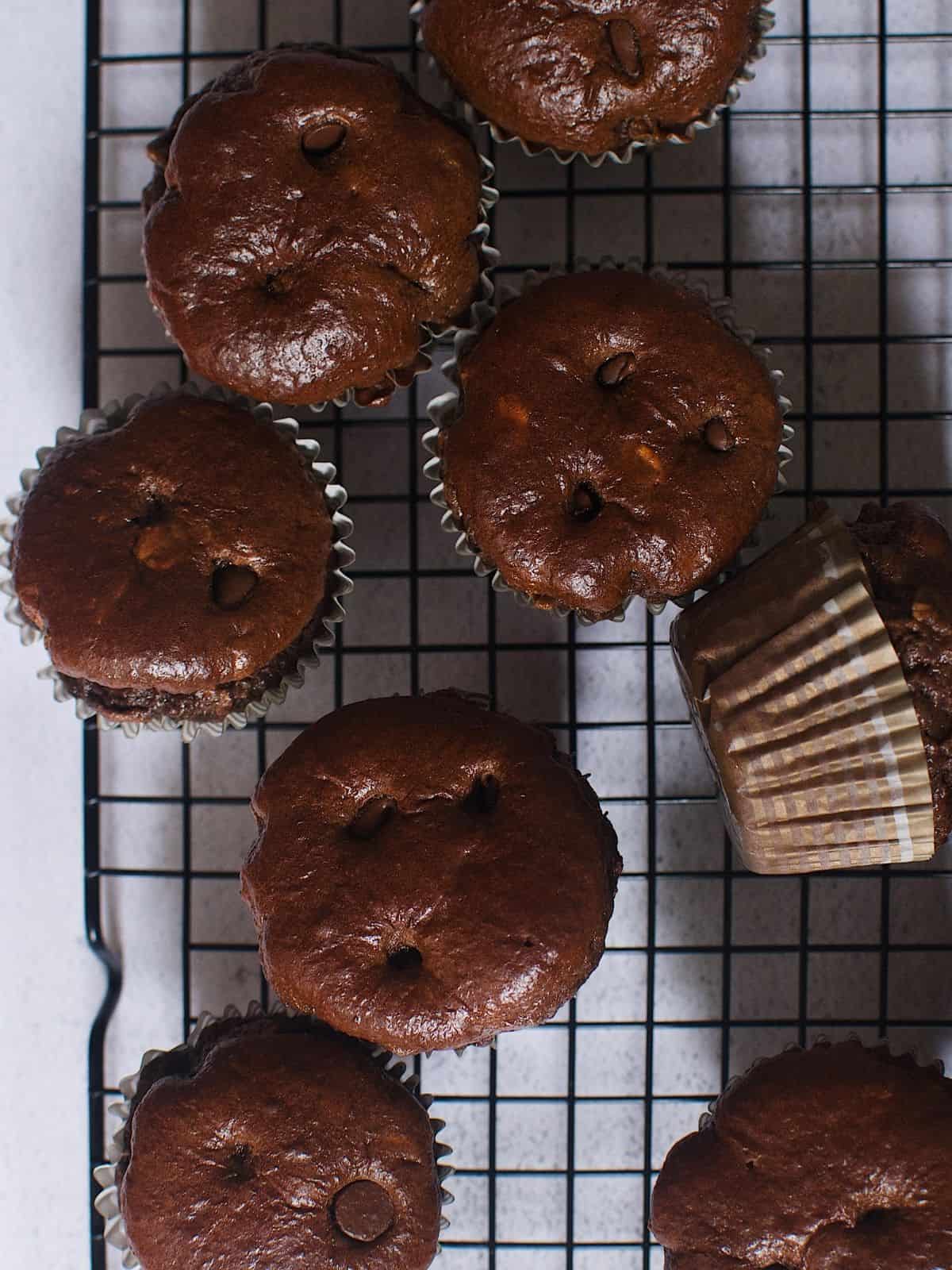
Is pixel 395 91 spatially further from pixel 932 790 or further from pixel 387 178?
pixel 932 790

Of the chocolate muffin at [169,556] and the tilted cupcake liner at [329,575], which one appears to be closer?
the chocolate muffin at [169,556]

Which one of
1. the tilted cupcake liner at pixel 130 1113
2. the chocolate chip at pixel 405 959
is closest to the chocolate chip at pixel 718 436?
the chocolate chip at pixel 405 959

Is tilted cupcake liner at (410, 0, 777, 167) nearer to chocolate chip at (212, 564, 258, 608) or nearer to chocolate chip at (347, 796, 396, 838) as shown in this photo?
chocolate chip at (212, 564, 258, 608)

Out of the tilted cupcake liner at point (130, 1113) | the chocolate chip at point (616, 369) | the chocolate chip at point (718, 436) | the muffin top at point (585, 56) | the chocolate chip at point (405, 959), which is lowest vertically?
the tilted cupcake liner at point (130, 1113)

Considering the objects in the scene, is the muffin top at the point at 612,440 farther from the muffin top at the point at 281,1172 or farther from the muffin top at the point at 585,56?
the muffin top at the point at 281,1172

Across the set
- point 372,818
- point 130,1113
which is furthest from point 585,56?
point 130,1113

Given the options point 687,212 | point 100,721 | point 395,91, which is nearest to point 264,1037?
point 100,721
